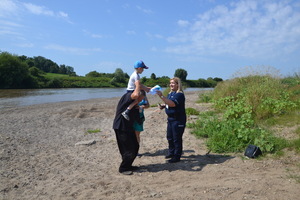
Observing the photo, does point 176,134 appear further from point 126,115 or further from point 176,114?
point 126,115

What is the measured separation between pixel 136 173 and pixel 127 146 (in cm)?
52

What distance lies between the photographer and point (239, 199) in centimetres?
295

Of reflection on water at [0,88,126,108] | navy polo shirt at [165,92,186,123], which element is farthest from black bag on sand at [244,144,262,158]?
reflection on water at [0,88,126,108]

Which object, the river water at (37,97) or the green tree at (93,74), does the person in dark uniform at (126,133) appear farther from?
the green tree at (93,74)

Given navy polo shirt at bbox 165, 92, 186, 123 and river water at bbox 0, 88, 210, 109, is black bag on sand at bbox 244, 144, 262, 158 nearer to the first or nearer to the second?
navy polo shirt at bbox 165, 92, 186, 123

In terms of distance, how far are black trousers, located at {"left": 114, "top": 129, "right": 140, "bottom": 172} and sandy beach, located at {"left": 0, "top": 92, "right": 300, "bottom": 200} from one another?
0.23 meters

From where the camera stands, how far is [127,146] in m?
4.10

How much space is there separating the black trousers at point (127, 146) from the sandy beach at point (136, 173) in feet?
0.74

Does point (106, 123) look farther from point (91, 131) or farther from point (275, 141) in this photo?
point (275, 141)

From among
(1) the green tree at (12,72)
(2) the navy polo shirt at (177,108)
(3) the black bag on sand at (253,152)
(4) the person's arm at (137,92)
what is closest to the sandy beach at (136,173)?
(3) the black bag on sand at (253,152)

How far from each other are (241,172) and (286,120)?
3.82 m

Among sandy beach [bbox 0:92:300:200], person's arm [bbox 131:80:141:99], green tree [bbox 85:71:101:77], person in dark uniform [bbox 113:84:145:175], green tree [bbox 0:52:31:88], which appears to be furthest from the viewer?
green tree [bbox 85:71:101:77]

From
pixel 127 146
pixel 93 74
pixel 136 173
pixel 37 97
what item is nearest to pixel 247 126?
pixel 136 173

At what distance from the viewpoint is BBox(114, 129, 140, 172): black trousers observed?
4.07m
